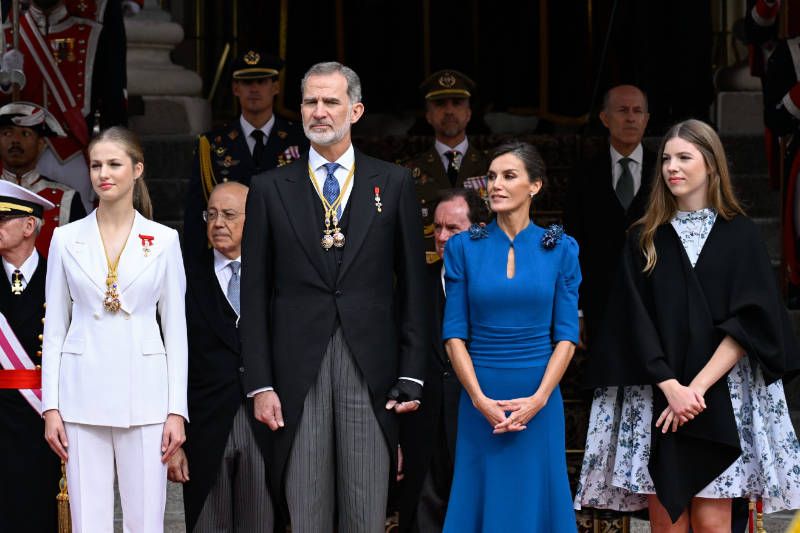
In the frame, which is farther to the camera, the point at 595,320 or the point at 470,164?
the point at 470,164

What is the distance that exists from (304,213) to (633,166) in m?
2.34

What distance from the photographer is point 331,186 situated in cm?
480

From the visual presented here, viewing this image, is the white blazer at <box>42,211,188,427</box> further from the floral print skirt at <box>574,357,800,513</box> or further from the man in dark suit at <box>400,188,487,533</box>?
the floral print skirt at <box>574,357,800,513</box>

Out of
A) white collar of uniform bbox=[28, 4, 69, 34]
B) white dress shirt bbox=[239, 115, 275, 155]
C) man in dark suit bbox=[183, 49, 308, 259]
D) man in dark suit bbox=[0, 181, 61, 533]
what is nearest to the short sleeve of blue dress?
man in dark suit bbox=[0, 181, 61, 533]

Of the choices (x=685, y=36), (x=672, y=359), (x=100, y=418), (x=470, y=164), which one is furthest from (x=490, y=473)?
(x=685, y=36)

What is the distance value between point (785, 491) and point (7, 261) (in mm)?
2840

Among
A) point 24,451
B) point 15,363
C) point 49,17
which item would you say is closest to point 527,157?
point 15,363

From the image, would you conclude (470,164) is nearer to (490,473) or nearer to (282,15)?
(490,473)

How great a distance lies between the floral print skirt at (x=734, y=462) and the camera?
496 centimetres

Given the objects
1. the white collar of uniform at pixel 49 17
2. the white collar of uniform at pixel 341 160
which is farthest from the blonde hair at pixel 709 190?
the white collar of uniform at pixel 49 17

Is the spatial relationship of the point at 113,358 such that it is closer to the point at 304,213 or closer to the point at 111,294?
the point at 111,294

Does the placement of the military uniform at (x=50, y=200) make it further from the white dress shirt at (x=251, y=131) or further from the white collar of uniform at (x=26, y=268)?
the white collar of uniform at (x=26, y=268)

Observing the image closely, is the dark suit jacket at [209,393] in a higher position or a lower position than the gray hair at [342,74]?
lower

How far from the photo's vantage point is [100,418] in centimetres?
477
